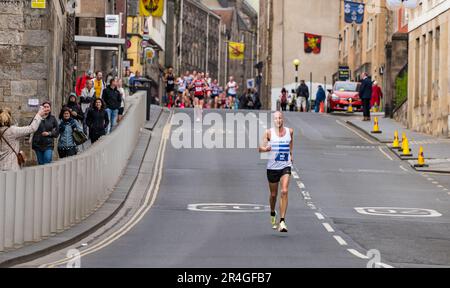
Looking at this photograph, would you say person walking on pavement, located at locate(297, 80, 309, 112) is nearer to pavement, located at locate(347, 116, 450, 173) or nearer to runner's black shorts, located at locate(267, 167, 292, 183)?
pavement, located at locate(347, 116, 450, 173)

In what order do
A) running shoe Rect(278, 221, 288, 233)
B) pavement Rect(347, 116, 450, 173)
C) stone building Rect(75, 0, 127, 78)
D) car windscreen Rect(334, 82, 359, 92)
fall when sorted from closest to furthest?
running shoe Rect(278, 221, 288, 233) < pavement Rect(347, 116, 450, 173) < stone building Rect(75, 0, 127, 78) < car windscreen Rect(334, 82, 359, 92)

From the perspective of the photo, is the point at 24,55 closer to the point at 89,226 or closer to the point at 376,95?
the point at 89,226

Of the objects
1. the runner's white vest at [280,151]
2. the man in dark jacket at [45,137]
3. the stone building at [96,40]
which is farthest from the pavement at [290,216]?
the stone building at [96,40]

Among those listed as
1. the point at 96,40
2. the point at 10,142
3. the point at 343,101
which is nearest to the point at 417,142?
the point at 96,40

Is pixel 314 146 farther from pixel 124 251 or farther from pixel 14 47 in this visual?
pixel 124 251

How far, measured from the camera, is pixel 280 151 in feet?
71.4

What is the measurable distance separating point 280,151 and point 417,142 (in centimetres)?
2388

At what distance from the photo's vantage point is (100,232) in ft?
69.4

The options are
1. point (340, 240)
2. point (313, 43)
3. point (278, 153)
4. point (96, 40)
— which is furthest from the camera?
point (313, 43)

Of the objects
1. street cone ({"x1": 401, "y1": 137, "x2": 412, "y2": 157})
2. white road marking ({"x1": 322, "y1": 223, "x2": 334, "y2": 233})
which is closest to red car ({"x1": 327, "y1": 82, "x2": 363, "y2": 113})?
street cone ({"x1": 401, "y1": 137, "x2": 412, "y2": 157})

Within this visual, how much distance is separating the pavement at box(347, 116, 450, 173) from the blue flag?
2032cm

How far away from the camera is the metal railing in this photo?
17281mm
